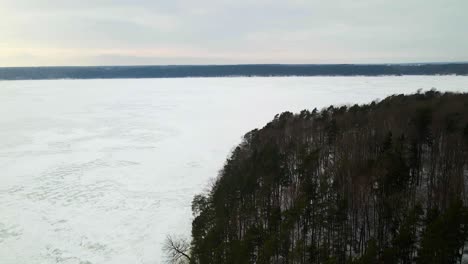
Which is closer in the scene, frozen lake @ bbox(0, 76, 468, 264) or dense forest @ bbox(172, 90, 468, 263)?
dense forest @ bbox(172, 90, 468, 263)

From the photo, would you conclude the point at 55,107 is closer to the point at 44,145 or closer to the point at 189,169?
the point at 44,145

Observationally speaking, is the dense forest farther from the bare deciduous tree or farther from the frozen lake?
the frozen lake

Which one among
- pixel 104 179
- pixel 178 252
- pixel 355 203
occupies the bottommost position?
pixel 104 179

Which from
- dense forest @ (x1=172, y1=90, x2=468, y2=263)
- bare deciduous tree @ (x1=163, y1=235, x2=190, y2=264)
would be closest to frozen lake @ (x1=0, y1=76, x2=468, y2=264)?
bare deciduous tree @ (x1=163, y1=235, x2=190, y2=264)

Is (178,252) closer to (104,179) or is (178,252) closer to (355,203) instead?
(355,203)

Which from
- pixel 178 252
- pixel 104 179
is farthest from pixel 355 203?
pixel 104 179

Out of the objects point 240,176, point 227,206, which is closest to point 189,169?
point 240,176

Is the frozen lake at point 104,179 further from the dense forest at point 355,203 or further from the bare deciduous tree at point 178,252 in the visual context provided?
the dense forest at point 355,203

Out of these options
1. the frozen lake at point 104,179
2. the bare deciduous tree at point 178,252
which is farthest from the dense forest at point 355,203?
the frozen lake at point 104,179
